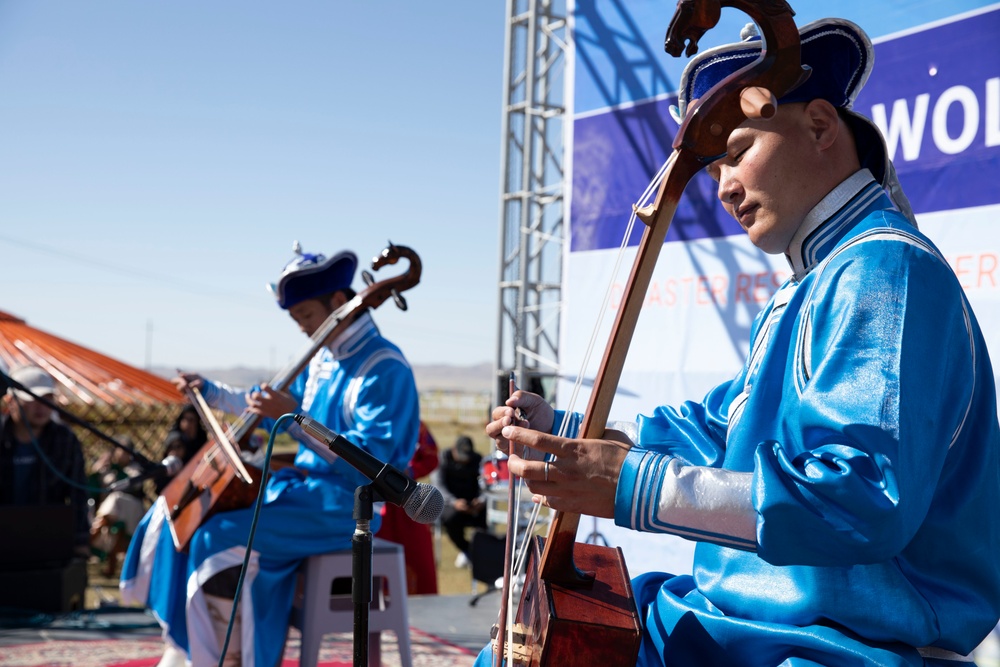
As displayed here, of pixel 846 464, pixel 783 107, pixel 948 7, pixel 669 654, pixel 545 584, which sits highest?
pixel 948 7

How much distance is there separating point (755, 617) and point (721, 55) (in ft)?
2.62

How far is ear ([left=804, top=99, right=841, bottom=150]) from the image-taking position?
52.5 inches

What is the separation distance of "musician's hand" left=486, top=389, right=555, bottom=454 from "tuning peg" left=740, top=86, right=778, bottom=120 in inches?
20.5

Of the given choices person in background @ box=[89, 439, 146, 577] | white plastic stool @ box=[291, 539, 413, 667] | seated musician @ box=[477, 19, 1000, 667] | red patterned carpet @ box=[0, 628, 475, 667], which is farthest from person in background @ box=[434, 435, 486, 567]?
seated musician @ box=[477, 19, 1000, 667]

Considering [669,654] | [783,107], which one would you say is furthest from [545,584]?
[783,107]

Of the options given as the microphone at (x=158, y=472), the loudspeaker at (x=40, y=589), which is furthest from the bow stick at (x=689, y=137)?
the loudspeaker at (x=40, y=589)

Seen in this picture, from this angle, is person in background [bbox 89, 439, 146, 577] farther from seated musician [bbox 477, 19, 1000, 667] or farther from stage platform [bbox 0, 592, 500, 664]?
seated musician [bbox 477, 19, 1000, 667]

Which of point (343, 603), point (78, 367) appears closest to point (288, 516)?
point (343, 603)

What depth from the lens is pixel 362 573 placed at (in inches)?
60.9

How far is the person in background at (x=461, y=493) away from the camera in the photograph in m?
8.08

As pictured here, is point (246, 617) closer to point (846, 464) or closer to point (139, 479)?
point (139, 479)

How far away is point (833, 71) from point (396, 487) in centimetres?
94

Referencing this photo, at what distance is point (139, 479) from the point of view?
390 cm

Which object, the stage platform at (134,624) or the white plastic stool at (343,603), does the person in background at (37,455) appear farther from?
the white plastic stool at (343,603)
